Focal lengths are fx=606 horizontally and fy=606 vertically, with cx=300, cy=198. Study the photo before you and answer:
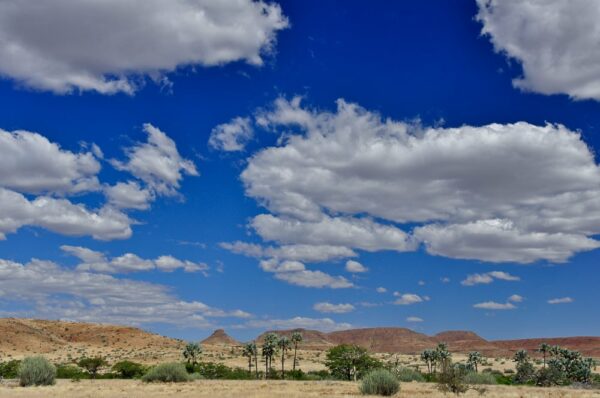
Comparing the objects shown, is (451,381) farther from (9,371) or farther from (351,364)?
(9,371)

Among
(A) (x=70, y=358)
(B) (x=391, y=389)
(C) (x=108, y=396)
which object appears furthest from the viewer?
(A) (x=70, y=358)

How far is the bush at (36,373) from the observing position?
61031mm

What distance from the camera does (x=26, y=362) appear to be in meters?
62.6

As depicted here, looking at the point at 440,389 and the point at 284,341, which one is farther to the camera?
the point at 284,341

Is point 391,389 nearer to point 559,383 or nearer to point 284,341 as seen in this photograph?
point 559,383

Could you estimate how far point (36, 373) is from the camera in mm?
61500

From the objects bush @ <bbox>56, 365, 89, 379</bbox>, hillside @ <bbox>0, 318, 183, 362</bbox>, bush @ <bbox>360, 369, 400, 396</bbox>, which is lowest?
bush @ <bbox>56, 365, 89, 379</bbox>

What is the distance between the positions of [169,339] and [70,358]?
48.8 m

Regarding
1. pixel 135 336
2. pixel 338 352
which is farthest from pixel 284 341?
pixel 135 336

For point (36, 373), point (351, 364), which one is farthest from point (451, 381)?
point (351, 364)

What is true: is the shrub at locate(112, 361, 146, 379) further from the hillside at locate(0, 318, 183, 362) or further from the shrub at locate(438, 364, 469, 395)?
the shrub at locate(438, 364, 469, 395)

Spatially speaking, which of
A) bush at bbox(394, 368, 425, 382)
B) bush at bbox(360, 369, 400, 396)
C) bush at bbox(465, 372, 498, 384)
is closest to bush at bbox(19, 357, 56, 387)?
bush at bbox(360, 369, 400, 396)

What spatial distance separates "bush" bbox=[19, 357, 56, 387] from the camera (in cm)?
6103

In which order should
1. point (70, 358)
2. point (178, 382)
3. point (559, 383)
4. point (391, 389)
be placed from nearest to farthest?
point (391, 389), point (178, 382), point (559, 383), point (70, 358)
